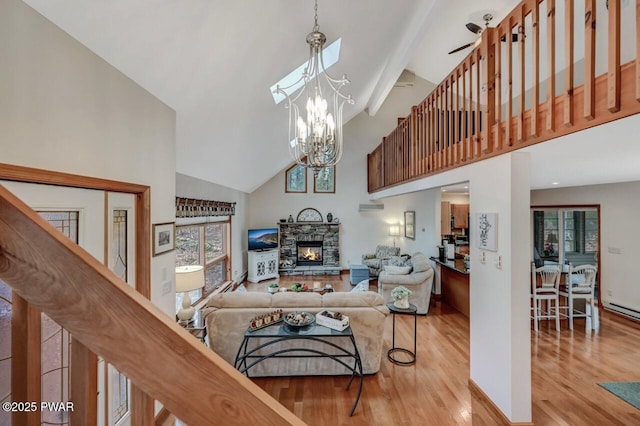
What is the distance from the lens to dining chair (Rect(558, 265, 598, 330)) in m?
4.29

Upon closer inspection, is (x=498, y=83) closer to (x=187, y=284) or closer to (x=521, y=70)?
(x=521, y=70)

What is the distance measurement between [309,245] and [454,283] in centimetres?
431

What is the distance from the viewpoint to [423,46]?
21.3 ft

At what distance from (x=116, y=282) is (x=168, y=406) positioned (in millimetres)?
247

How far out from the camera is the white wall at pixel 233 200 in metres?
4.05

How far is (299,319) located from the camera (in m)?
2.85

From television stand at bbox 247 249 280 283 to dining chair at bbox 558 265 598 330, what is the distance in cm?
619

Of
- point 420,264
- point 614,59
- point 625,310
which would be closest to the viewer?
point 614,59

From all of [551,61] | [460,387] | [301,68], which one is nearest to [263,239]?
[301,68]

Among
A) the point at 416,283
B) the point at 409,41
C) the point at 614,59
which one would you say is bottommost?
the point at 416,283

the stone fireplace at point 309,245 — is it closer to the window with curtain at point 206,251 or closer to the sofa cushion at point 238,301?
the window with curtain at point 206,251

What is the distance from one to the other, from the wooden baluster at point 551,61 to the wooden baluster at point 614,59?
1.05 feet

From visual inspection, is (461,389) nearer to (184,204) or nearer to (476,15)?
(184,204)

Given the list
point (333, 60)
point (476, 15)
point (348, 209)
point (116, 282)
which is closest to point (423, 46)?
point (476, 15)
